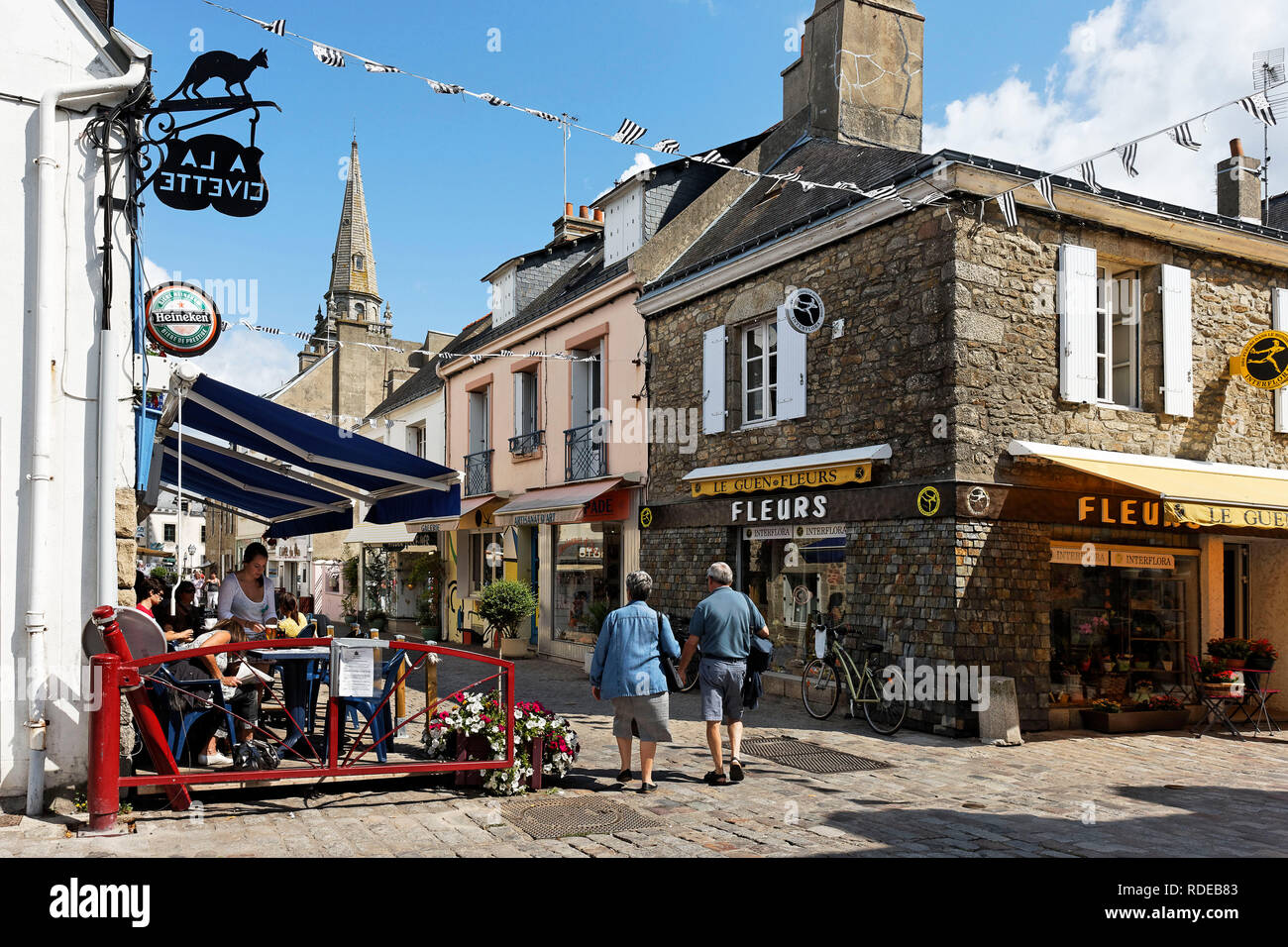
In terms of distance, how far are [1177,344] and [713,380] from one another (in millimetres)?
5164

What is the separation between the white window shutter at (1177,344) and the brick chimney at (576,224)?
13.2 metres

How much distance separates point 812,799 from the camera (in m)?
6.57

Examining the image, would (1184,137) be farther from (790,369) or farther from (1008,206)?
(790,369)

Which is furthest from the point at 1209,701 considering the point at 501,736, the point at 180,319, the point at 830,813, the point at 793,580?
the point at 180,319

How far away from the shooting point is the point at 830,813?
6184 millimetres

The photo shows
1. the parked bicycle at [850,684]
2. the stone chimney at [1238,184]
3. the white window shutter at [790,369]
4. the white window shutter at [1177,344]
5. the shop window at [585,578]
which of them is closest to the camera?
the parked bicycle at [850,684]

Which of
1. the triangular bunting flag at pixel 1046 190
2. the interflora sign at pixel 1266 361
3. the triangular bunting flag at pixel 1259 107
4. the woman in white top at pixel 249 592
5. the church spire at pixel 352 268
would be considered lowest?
the woman in white top at pixel 249 592

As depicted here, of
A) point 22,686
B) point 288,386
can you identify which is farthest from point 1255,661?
point 288,386

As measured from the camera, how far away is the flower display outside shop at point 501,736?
646cm

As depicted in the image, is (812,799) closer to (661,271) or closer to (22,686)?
(22,686)

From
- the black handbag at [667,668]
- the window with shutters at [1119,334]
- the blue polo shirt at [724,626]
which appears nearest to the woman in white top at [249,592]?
the black handbag at [667,668]

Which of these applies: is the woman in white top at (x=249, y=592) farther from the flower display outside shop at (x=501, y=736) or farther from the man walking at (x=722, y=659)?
the man walking at (x=722, y=659)

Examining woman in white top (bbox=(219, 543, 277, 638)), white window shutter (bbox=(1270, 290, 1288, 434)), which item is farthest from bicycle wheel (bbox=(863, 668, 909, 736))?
white window shutter (bbox=(1270, 290, 1288, 434))

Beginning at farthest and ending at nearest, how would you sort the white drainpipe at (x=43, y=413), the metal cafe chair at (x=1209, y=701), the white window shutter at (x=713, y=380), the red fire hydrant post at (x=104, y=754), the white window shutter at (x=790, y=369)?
the white window shutter at (x=713, y=380), the white window shutter at (x=790, y=369), the metal cafe chair at (x=1209, y=701), the white drainpipe at (x=43, y=413), the red fire hydrant post at (x=104, y=754)
